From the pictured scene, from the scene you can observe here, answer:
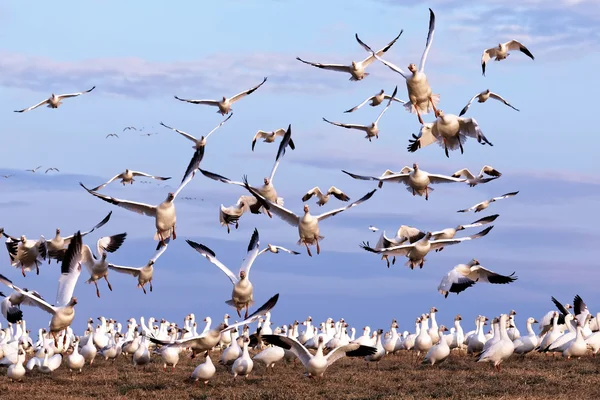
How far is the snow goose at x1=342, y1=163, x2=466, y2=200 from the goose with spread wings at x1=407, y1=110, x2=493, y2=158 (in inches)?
44.5

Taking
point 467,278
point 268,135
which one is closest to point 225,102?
point 268,135

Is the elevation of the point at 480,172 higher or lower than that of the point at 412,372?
higher

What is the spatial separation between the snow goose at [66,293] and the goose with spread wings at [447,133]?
7.86m

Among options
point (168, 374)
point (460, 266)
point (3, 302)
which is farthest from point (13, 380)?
point (460, 266)

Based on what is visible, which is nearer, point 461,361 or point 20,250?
point 20,250

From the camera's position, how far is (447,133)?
2388 centimetres

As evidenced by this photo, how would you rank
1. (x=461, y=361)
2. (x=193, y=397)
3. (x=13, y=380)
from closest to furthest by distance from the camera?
(x=193, y=397) < (x=13, y=380) < (x=461, y=361)

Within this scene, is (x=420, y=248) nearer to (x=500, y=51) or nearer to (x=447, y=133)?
(x=447, y=133)

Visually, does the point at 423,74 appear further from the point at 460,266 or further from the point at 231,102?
the point at 231,102

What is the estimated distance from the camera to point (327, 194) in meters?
30.4

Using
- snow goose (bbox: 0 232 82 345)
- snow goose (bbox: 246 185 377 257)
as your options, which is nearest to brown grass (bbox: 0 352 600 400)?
snow goose (bbox: 0 232 82 345)

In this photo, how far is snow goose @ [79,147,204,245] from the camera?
84.2 ft

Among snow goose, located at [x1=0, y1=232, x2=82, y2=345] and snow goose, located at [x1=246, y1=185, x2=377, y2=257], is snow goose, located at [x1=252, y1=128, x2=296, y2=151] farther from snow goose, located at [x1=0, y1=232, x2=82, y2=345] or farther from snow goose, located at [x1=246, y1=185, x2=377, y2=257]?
snow goose, located at [x1=0, y1=232, x2=82, y2=345]

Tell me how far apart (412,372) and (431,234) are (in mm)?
3691
